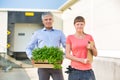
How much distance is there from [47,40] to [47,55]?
0.23m

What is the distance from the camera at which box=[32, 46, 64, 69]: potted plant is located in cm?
464

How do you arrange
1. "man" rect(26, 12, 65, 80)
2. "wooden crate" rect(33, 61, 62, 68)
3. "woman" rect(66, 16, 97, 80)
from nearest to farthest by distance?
"woman" rect(66, 16, 97, 80) < "wooden crate" rect(33, 61, 62, 68) < "man" rect(26, 12, 65, 80)

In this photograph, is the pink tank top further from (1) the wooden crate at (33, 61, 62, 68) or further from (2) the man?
(2) the man

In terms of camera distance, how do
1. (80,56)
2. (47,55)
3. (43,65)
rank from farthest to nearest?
(47,55) → (43,65) → (80,56)

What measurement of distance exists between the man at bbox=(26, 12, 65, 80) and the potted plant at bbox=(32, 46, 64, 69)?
0.14m

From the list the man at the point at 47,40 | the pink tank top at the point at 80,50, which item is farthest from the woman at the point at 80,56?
the man at the point at 47,40

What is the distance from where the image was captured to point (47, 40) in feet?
15.9

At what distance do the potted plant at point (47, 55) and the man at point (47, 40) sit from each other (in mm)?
138

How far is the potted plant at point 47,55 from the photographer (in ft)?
15.2

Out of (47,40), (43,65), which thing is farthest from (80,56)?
(47,40)

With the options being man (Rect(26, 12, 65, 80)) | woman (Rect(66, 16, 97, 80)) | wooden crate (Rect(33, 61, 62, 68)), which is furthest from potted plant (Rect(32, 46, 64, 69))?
woman (Rect(66, 16, 97, 80))

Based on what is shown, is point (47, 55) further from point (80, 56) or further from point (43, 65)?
point (80, 56)

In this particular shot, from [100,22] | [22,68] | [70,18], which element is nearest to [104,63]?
[100,22]

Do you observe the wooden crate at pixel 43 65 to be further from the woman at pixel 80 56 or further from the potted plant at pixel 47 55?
the woman at pixel 80 56
